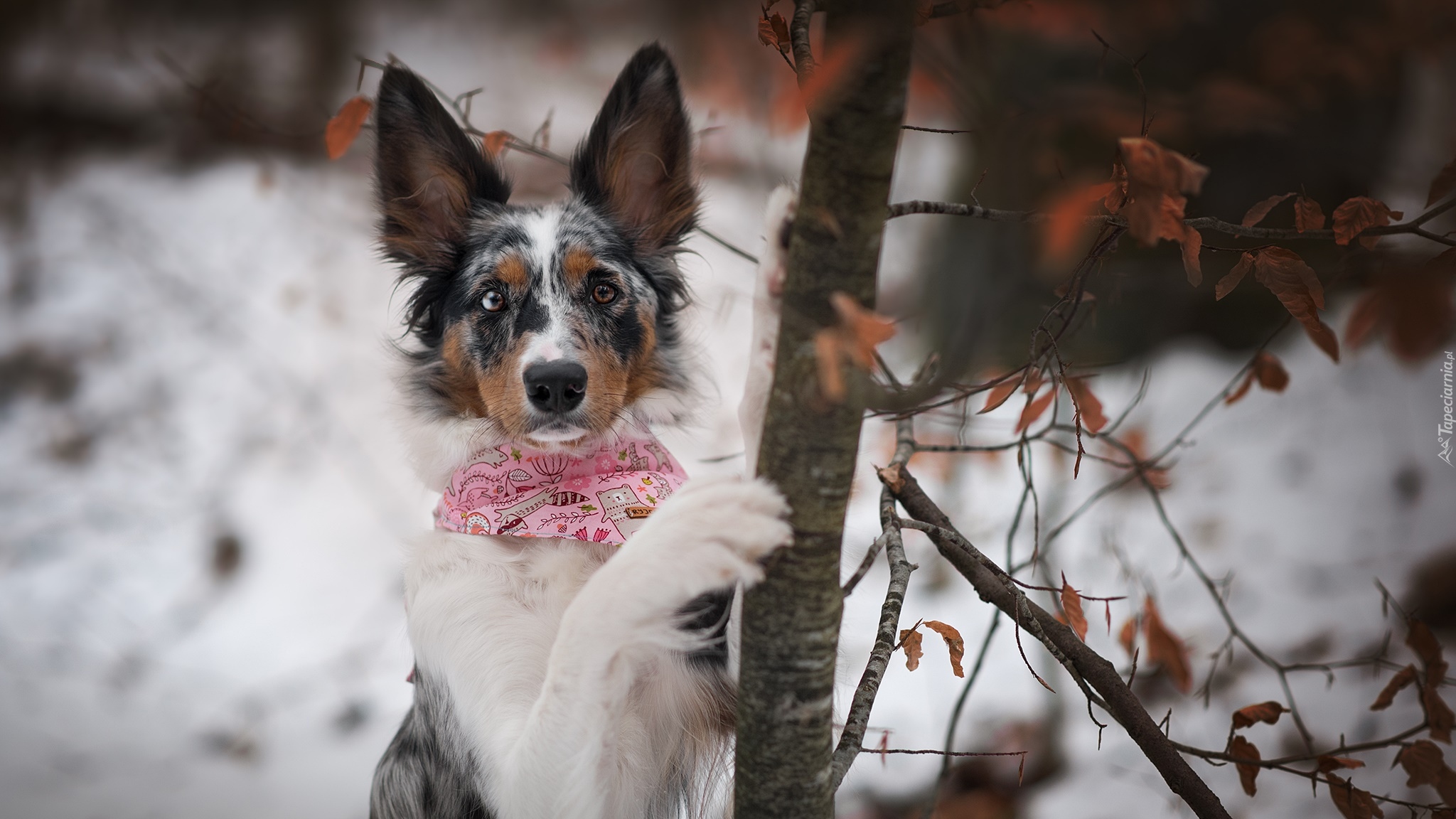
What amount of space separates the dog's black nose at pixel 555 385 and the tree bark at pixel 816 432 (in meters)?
1.03

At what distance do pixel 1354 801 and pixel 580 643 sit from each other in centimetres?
210

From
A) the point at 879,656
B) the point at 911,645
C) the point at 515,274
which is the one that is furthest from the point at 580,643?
the point at 515,274

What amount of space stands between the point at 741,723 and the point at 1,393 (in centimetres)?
832

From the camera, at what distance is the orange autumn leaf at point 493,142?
2951 millimetres

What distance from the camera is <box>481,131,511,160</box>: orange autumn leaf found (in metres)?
2.95

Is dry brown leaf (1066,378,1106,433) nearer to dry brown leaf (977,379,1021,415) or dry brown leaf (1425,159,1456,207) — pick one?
dry brown leaf (977,379,1021,415)

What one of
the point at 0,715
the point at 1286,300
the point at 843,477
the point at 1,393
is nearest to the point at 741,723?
the point at 843,477

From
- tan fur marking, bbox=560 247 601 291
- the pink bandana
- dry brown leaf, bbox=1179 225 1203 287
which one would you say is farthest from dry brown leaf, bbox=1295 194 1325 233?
tan fur marking, bbox=560 247 601 291

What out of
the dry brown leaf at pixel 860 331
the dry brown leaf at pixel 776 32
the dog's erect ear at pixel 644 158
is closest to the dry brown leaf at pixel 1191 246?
the dry brown leaf at pixel 860 331

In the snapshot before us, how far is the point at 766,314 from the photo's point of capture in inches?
77.4

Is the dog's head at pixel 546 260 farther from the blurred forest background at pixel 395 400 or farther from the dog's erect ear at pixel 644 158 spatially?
the blurred forest background at pixel 395 400

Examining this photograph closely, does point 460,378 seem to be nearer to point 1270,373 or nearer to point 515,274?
point 515,274

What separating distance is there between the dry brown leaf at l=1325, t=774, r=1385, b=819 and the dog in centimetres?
165

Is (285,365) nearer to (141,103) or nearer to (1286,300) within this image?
(141,103)
